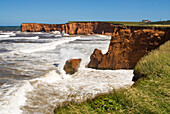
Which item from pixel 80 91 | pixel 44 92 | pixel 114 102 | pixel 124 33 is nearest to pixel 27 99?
pixel 44 92

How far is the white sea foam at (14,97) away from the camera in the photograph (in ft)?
20.1

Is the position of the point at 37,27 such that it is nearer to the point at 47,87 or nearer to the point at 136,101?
the point at 47,87

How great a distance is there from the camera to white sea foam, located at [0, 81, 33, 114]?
6.13 meters

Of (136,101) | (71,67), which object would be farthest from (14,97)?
(136,101)

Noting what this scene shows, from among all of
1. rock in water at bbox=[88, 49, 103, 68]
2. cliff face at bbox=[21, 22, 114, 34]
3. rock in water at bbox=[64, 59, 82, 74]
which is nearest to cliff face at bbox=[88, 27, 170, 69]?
rock in water at bbox=[88, 49, 103, 68]

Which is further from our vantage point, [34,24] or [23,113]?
[34,24]

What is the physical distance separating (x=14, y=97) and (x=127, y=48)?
847 cm

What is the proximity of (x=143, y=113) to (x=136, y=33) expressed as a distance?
9.95m

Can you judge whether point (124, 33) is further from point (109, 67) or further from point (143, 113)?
point (143, 113)

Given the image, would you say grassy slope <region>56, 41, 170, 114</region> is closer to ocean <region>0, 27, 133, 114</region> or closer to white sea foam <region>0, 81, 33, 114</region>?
ocean <region>0, 27, 133, 114</region>

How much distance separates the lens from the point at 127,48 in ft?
41.5

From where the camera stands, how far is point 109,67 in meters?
12.4

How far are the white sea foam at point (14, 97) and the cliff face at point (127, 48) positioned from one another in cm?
566

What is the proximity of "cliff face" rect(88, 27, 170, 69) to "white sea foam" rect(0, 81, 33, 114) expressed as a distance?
5.66 m
